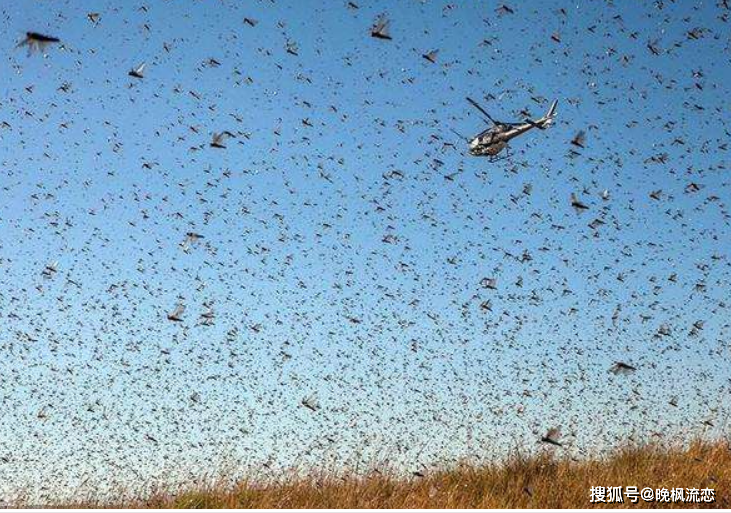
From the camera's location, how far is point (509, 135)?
54.5 ft

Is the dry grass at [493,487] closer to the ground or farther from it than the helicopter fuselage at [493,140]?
closer to the ground

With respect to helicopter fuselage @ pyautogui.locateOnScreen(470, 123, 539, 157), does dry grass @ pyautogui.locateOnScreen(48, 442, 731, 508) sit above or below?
below

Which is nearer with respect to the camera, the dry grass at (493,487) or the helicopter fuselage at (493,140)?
the dry grass at (493,487)

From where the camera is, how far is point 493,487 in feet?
43.3

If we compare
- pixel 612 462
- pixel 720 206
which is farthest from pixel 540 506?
pixel 720 206

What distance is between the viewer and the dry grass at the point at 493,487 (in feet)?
39.4

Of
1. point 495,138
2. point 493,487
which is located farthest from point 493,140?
point 493,487

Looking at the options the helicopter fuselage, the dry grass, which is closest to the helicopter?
the helicopter fuselage

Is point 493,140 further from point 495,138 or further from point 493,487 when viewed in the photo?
point 493,487

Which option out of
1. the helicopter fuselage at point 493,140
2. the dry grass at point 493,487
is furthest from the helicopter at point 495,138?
the dry grass at point 493,487

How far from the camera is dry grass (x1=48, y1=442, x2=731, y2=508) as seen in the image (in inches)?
473

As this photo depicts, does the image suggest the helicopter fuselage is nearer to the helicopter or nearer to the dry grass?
the helicopter

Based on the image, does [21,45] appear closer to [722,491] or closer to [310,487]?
[310,487]

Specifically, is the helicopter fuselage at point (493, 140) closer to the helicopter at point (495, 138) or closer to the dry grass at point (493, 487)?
the helicopter at point (495, 138)
